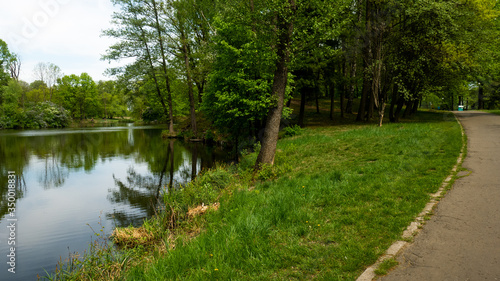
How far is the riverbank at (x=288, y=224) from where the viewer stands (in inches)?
171

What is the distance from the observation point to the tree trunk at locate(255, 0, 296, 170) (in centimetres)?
1022

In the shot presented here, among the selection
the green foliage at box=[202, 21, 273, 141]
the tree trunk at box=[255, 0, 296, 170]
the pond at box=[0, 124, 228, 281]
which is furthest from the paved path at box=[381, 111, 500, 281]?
the green foliage at box=[202, 21, 273, 141]

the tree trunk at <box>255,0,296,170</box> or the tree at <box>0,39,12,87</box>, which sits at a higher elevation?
the tree at <box>0,39,12,87</box>

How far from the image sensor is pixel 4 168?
16.7m

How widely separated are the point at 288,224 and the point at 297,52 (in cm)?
830

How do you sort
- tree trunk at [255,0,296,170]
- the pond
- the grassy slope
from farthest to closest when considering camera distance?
tree trunk at [255,0,296,170] → the pond → the grassy slope

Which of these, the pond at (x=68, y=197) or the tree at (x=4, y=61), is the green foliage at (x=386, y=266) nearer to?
the pond at (x=68, y=197)

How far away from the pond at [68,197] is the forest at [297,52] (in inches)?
214

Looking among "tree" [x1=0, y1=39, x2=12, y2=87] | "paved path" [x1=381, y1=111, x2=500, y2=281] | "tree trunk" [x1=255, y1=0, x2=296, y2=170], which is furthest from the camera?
"tree" [x1=0, y1=39, x2=12, y2=87]

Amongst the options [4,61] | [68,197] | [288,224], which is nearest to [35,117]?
[4,61]

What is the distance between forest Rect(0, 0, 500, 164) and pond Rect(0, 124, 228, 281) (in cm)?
544

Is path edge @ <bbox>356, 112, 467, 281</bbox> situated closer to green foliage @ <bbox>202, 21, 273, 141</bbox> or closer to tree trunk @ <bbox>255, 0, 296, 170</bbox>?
tree trunk @ <bbox>255, 0, 296, 170</bbox>

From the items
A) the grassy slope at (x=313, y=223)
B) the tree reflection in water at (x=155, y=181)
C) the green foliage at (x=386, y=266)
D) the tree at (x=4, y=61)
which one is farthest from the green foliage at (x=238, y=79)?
the tree at (x=4, y=61)

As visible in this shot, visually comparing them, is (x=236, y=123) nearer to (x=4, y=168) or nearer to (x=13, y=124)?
(x=4, y=168)
